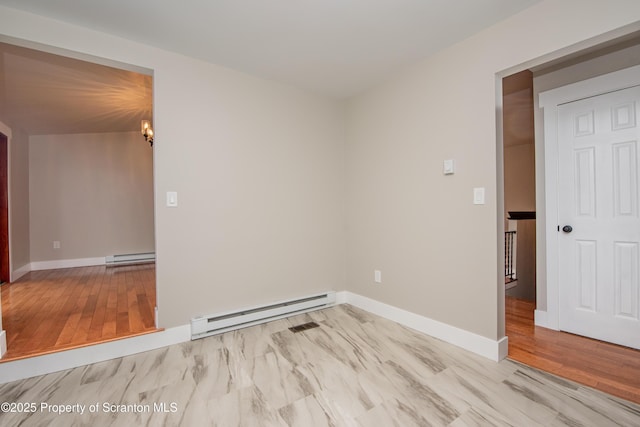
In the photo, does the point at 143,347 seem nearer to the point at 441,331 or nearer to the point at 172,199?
the point at 172,199

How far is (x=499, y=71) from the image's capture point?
214cm

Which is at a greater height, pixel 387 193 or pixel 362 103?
pixel 362 103

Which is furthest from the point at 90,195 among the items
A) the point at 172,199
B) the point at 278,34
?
the point at 278,34

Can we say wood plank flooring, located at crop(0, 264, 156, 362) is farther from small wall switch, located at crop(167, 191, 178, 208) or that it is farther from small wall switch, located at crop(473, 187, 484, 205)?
small wall switch, located at crop(473, 187, 484, 205)

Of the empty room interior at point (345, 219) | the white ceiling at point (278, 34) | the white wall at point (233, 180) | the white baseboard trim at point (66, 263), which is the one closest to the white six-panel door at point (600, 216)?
the empty room interior at point (345, 219)

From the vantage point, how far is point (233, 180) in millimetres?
2789

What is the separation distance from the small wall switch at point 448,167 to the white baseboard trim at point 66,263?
6162 mm

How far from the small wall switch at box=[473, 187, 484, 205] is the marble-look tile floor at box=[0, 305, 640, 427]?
46.4 inches

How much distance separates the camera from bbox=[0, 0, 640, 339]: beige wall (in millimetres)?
2162

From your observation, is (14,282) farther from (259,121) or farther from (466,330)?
(466,330)

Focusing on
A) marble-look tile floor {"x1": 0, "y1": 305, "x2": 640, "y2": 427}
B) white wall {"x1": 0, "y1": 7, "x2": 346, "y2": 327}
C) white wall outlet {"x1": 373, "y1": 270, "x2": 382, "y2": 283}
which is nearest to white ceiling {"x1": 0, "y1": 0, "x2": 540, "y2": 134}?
white wall {"x1": 0, "y1": 7, "x2": 346, "y2": 327}

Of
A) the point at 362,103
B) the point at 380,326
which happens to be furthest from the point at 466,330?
the point at 362,103

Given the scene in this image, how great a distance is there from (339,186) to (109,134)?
485 centimetres

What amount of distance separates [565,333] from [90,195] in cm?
722
